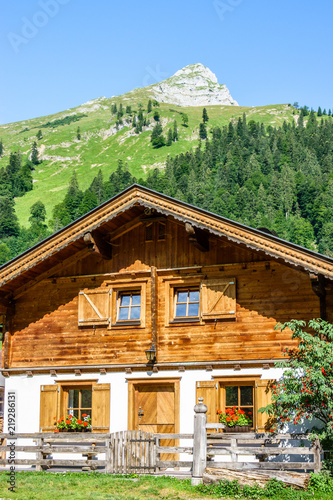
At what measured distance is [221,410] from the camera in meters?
17.7

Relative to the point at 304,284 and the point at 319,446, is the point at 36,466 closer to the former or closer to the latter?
the point at 319,446

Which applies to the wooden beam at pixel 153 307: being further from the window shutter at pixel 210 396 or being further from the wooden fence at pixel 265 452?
the wooden fence at pixel 265 452

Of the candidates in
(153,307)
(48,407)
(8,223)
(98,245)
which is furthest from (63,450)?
(8,223)

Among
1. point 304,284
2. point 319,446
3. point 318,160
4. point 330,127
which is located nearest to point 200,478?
A: point 319,446

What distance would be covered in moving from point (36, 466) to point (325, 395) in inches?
287

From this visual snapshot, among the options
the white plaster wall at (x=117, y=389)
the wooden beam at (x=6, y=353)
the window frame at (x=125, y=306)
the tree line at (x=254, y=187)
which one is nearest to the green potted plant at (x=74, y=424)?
the white plaster wall at (x=117, y=389)

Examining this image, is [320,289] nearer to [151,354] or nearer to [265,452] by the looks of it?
[265,452]

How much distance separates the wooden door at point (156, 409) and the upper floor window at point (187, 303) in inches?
79.6

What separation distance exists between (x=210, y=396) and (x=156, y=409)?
169cm

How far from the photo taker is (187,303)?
18906 mm

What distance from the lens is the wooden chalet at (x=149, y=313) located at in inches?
693

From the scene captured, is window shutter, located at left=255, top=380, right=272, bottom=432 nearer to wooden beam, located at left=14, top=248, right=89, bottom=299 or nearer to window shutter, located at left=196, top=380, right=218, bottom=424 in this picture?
window shutter, located at left=196, top=380, right=218, bottom=424

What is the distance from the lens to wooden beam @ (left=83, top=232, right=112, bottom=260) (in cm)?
1895

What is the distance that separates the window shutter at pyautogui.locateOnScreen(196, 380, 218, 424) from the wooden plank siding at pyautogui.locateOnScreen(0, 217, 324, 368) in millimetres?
700
